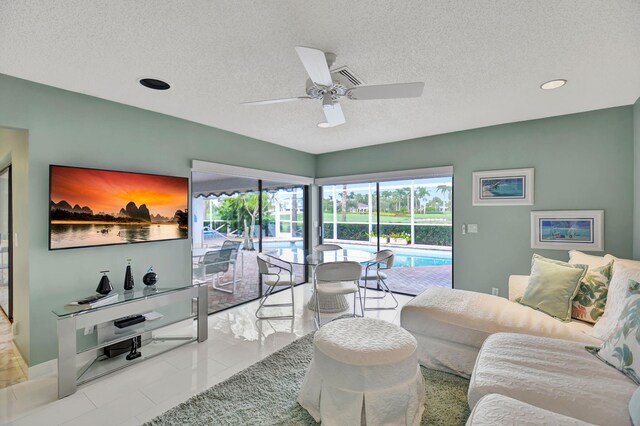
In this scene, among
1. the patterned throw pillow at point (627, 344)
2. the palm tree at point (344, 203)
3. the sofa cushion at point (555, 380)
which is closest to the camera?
the sofa cushion at point (555, 380)

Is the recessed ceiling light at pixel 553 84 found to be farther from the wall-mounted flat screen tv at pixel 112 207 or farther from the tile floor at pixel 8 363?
the tile floor at pixel 8 363

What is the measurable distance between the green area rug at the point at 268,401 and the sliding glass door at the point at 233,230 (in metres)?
1.69

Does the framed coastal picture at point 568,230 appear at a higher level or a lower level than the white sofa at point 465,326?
higher

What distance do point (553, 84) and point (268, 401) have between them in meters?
3.43

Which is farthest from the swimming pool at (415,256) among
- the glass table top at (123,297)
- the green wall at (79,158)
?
the glass table top at (123,297)

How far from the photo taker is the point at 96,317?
2.26 metres

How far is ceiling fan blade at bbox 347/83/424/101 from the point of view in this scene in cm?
187

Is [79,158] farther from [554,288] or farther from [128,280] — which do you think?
[554,288]

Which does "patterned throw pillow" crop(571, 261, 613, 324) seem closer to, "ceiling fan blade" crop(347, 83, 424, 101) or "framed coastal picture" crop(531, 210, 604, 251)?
"framed coastal picture" crop(531, 210, 604, 251)

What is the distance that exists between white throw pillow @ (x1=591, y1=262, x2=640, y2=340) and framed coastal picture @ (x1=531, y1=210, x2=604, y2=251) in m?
1.15

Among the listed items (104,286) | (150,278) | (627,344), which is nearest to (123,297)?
(104,286)

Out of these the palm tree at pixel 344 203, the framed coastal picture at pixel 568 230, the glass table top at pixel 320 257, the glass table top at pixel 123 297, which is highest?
the palm tree at pixel 344 203

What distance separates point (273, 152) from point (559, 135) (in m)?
3.76

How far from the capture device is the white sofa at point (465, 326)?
2.11m
